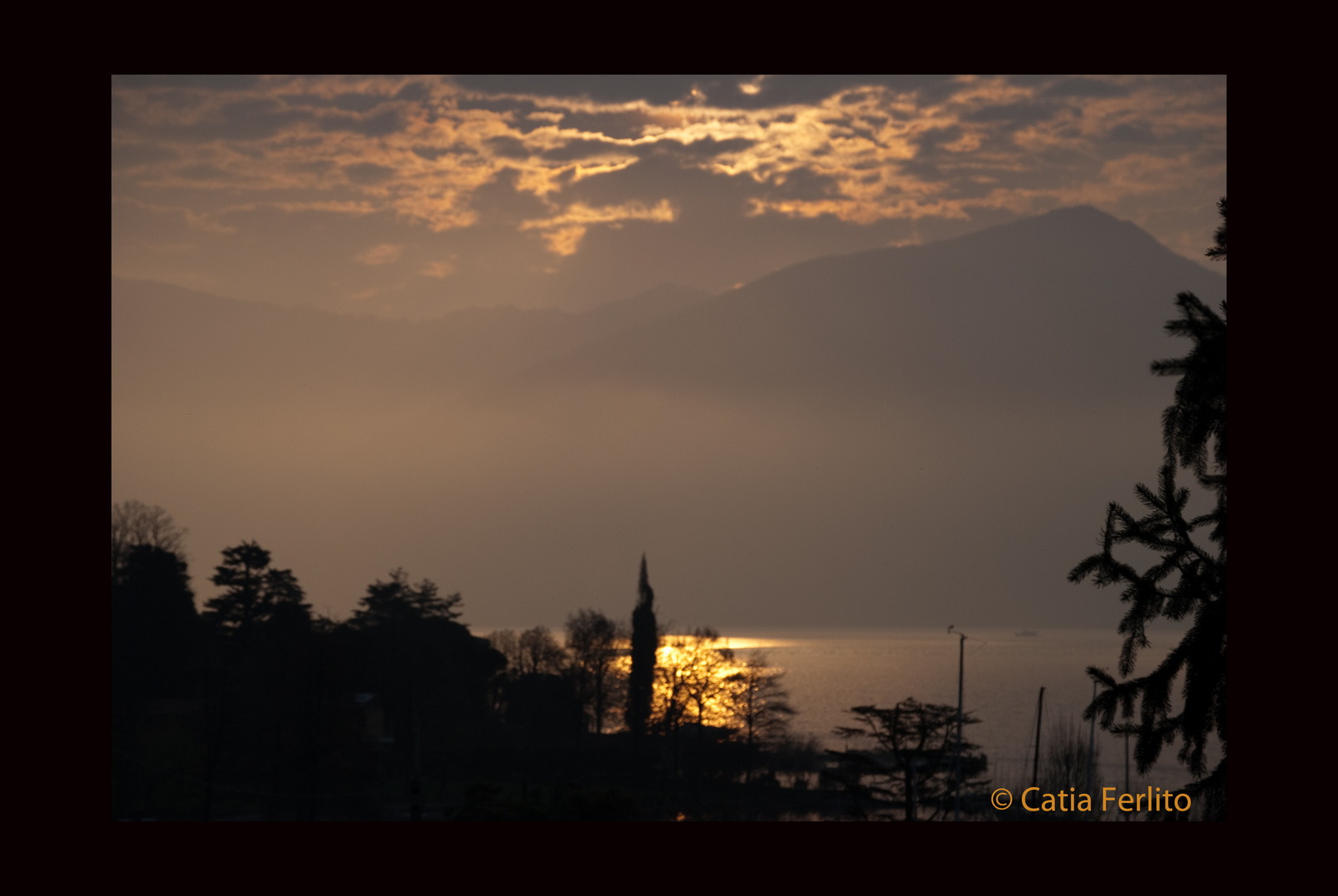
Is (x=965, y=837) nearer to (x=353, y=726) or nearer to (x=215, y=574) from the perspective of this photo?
(x=353, y=726)

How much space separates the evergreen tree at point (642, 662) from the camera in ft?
233

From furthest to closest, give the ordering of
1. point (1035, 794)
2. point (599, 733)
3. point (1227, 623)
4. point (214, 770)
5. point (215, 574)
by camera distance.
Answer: point (599, 733) < point (215, 574) < point (214, 770) < point (1035, 794) < point (1227, 623)

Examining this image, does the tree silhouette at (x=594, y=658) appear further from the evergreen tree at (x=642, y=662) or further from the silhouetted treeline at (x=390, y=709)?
the evergreen tree at (x=642, y=662)

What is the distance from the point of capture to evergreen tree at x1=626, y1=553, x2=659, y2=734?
71.1 metres

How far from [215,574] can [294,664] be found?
12.7 metres

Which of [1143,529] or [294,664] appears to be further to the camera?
[294,664]

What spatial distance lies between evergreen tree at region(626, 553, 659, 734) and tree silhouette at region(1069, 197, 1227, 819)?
62.9 m

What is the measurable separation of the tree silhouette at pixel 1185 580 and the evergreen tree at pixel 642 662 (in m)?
62.9

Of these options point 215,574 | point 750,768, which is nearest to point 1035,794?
point 750,768

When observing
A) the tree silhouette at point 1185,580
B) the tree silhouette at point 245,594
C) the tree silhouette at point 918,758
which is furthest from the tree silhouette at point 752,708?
the tree silhouette at point 1185,580

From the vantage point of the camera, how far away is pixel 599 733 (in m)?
72.2

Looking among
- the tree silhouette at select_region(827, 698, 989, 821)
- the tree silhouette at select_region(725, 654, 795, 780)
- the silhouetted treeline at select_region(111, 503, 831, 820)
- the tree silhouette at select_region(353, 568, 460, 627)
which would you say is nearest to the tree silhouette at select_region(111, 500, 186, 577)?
the silhouetted treeline at select_region(111, 503, 831, 820)

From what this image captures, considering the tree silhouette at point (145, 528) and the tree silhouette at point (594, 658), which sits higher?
the tree silhouette at point (145, 528)

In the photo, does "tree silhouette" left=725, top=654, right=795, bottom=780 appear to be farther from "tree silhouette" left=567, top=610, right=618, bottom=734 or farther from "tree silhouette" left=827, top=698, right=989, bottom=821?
"tree silhouette" left=827, top=698, right=989, bottom=821
